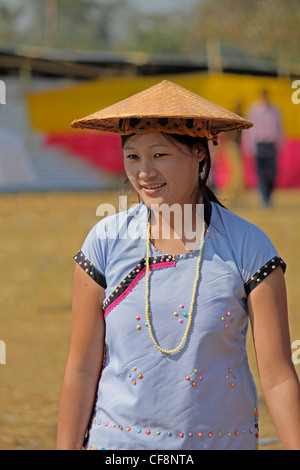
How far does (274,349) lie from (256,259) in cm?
23

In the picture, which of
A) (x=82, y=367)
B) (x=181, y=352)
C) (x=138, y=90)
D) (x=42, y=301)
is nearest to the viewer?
(x=181, y=352)

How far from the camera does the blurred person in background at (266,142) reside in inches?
693

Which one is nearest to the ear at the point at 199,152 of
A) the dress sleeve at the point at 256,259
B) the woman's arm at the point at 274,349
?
the dress sleeve at the point at 256,259

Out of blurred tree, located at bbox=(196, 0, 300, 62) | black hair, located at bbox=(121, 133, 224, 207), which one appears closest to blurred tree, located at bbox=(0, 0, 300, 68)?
blurred tree, located at bbox=(196, 0, 300, 62)

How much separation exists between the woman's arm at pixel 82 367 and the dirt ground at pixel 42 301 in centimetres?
80

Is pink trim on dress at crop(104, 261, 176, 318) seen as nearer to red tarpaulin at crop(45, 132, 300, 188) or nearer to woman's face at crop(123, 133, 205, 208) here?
woman's face at crop(123, 133, 205, 208)

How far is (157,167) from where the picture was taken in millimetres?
2342

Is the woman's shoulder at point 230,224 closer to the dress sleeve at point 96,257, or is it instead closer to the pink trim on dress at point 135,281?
the pink trim on dress at point 135,281

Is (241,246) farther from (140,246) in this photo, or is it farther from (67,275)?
(67,275)

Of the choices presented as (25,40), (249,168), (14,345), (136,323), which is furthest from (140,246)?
(25,40)

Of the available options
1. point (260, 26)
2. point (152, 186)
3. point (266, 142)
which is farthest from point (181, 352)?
point (260, 26)

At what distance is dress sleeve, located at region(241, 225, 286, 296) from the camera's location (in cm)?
229

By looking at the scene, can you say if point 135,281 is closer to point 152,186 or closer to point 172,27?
point 152,186

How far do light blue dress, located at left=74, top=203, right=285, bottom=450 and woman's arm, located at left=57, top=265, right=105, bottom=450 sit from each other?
0.03 m
